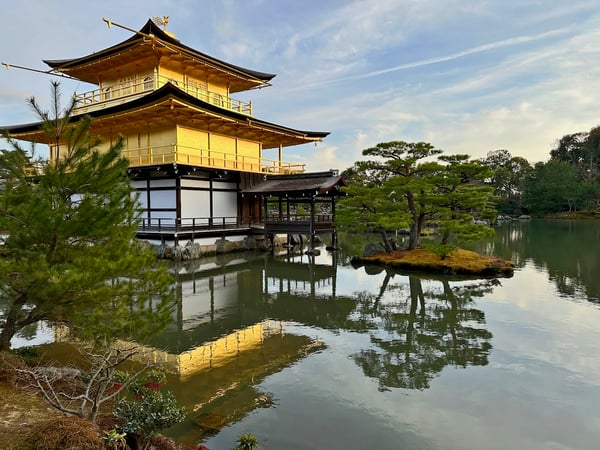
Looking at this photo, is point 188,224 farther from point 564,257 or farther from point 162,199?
point 564,257

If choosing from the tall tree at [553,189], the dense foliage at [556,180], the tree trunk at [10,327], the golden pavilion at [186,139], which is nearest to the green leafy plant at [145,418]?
the tree trunk at [10,327]

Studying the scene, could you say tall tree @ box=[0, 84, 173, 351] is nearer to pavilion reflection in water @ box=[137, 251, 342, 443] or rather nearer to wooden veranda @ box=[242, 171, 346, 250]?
pavilion reflection in water @ box=[137, 251, 342, 443]

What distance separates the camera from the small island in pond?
47.1ft

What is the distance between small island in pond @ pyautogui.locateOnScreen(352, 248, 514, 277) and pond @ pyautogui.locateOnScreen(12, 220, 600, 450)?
1.24 meters

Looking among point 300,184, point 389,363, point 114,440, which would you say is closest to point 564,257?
point 300,184

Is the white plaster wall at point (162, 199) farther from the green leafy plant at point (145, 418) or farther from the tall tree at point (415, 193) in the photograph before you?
the green leafy plant at point (145, 418)

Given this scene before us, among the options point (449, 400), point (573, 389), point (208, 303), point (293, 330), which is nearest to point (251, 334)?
point (293, 330)

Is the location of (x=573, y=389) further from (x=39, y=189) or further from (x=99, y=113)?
(x=99, y=113)

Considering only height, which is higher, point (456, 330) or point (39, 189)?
point (39, 189)

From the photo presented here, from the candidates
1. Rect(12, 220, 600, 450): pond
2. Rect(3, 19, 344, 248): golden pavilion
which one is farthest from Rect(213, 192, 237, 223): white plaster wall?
Rect(12, 220, 600, 450): pond

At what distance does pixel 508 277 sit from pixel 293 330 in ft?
30.1

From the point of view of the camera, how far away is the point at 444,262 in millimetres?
15031

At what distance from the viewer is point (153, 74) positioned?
20812 mm

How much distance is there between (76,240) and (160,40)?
17.2 m
